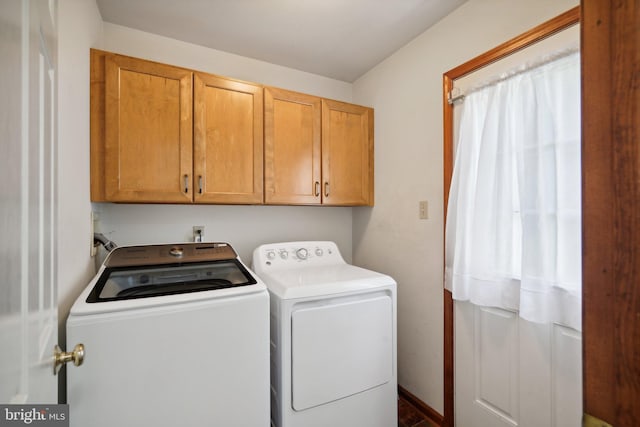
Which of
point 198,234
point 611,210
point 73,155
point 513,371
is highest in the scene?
point 73,155

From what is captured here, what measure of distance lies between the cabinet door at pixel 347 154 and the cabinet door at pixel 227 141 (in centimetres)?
53

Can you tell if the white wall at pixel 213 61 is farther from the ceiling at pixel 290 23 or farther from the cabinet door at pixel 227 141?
the cabinet door at pixel 227 141

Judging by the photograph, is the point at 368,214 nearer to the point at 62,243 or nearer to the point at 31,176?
the point at 62,243

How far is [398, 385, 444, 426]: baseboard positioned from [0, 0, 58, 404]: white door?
6.44ft

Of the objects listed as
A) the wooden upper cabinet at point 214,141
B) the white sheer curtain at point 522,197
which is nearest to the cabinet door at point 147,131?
the wooden upper cabinet at point 214,141

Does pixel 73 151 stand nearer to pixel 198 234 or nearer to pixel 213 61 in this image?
pixel 198 234

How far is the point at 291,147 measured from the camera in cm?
200

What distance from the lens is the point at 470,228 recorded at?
4.87 ft

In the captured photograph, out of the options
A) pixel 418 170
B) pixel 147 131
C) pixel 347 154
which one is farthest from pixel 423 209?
pixel 147 131

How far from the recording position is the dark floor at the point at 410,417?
1752mm

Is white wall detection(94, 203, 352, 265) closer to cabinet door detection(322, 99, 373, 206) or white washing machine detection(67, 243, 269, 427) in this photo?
cabinet door detection(322, 99, 373, 206)

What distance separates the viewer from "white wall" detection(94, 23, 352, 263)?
1835mm

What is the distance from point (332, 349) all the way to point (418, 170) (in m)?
1.28

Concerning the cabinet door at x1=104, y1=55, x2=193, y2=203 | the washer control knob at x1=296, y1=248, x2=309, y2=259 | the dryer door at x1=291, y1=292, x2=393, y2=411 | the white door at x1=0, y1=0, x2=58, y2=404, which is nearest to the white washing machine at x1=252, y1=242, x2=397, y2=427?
the dryer door at x1=291, y1=292, x2=393, y2=411
